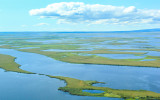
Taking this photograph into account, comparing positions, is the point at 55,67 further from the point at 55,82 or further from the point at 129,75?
the point at 129,75

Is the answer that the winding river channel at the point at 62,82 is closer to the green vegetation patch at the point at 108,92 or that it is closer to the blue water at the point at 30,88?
the blue water at the point at 30,88

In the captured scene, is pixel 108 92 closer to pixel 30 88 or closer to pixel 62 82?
pixel 62 82

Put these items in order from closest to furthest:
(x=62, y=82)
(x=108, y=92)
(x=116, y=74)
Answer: (x=108, y=92)
(x=62, y=82)
(x=116, y=74)

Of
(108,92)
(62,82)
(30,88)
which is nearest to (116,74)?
(108,92)

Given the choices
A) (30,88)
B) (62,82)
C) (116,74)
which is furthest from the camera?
(116,74)

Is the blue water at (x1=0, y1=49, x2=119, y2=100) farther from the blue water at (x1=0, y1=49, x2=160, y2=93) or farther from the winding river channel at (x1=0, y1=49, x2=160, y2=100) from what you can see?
the blue water at (x1=0, y1=49, x2=160, y2=93)

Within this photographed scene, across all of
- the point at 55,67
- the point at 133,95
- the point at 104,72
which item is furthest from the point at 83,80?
the point at 55,67

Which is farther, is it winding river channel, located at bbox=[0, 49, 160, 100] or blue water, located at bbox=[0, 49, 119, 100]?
winding river channel, located at bbox=[0, 49, 160, 100]

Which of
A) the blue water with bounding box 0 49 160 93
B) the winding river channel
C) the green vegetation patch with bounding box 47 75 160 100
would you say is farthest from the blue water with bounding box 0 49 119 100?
the blue water with bounding box 0 49 160 93

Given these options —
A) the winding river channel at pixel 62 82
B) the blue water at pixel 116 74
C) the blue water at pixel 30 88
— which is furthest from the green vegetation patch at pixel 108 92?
the blue water at pixel 116 74
